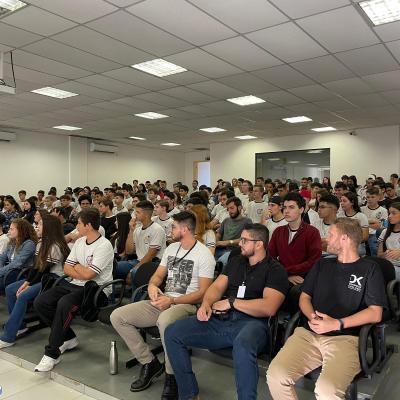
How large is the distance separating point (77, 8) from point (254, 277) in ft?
9.67

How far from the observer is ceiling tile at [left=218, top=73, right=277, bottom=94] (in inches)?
221

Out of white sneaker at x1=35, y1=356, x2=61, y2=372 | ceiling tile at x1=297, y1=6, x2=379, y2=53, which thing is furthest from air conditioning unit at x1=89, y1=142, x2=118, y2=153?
white sneaker at x1=35, y1=356, x2=61, y2=372

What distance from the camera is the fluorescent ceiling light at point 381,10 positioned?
11.1 feet

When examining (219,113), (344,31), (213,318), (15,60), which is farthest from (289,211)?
(219,113)

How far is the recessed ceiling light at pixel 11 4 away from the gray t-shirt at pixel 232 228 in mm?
3135

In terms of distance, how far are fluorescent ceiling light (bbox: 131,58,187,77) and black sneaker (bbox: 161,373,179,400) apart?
3888 millimetres

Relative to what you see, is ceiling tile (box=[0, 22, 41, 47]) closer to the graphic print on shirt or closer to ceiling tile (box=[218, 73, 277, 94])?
ceiling tile (box=[218, 73, 277, 94])

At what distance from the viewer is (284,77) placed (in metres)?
5.60

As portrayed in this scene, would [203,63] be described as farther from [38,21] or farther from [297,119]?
[297,119]

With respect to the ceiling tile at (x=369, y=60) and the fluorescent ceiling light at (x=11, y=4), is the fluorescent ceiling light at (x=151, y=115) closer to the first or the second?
the ceiling tile at (x=369, y=60)

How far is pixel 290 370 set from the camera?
1.94 meters

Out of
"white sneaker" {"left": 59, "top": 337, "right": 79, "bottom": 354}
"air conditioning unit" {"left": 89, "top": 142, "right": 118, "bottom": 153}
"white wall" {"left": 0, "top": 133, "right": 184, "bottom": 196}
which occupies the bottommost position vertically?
"white sneaker" {"left": 59, "top": 337, "right": 79, "bottom": 354}

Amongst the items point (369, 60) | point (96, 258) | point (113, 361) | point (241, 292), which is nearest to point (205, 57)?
point (369, 60)

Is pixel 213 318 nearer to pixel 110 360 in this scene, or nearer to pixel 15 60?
pixel 110 360
